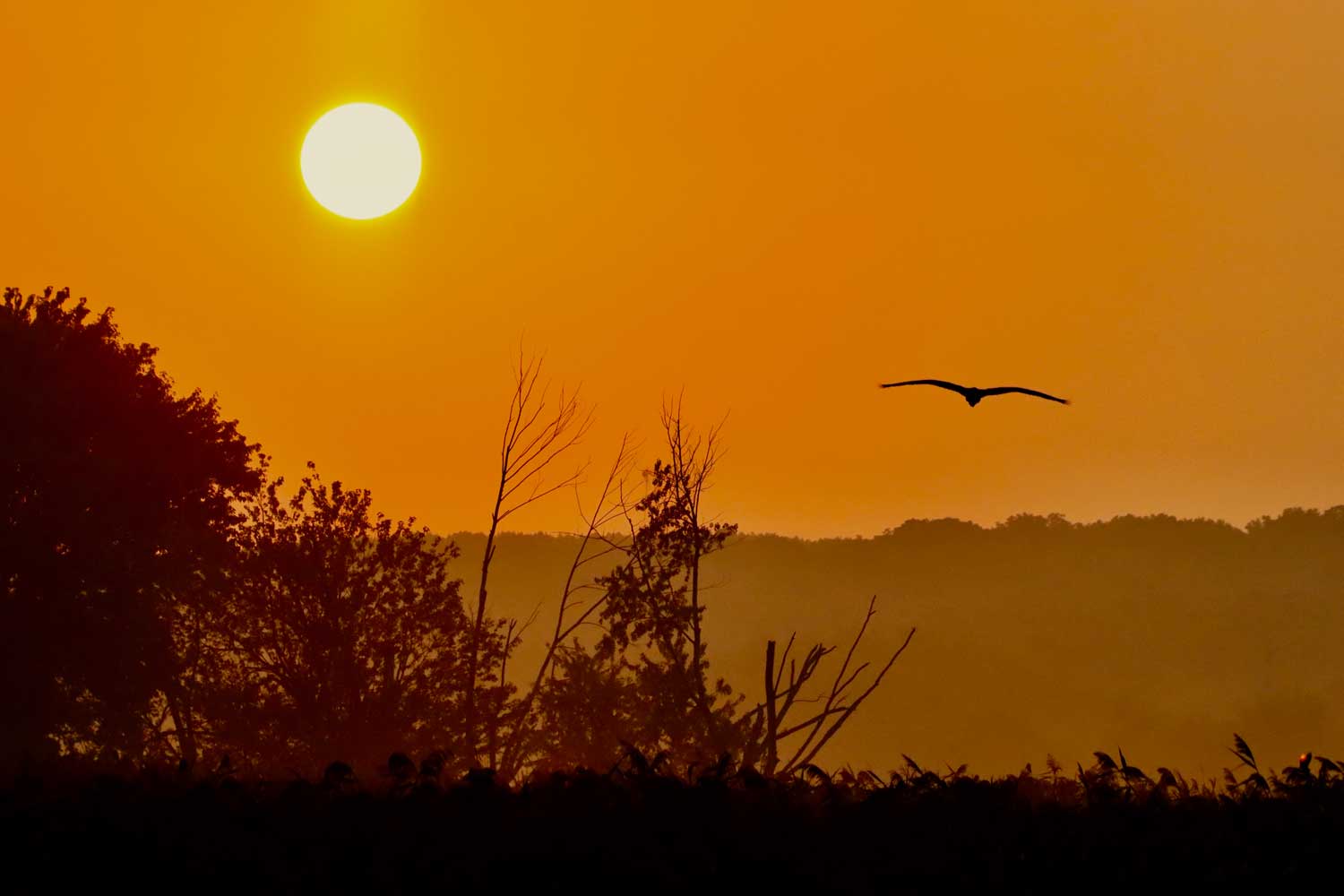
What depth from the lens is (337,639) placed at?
39.3m

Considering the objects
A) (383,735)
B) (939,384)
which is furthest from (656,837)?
(383,735)

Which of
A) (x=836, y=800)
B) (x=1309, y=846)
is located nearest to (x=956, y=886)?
(x=836, y=800)

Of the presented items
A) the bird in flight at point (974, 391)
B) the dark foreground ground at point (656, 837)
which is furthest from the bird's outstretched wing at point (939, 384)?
the dark foreground ground at point (656, 837)

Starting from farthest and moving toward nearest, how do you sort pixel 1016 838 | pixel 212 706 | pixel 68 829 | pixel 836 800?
pixel 212 706 → pixel 836 800 → pixel 1016 838 → pixel 68 829

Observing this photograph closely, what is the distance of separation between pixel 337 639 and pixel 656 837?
34525mm

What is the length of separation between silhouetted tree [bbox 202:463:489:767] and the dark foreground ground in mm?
31555

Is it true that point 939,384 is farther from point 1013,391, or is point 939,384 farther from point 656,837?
point 656,837

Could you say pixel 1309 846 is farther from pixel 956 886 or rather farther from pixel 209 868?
pixel 209 868

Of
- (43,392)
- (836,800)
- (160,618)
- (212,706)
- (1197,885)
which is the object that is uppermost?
(43,392)

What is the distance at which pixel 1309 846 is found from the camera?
6730mm

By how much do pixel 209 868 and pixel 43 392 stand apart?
36718 mm

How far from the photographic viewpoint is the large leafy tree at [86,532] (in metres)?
37.8

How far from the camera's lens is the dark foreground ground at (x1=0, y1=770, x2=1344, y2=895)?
18.6ft

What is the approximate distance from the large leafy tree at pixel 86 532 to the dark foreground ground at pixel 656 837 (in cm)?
3328
